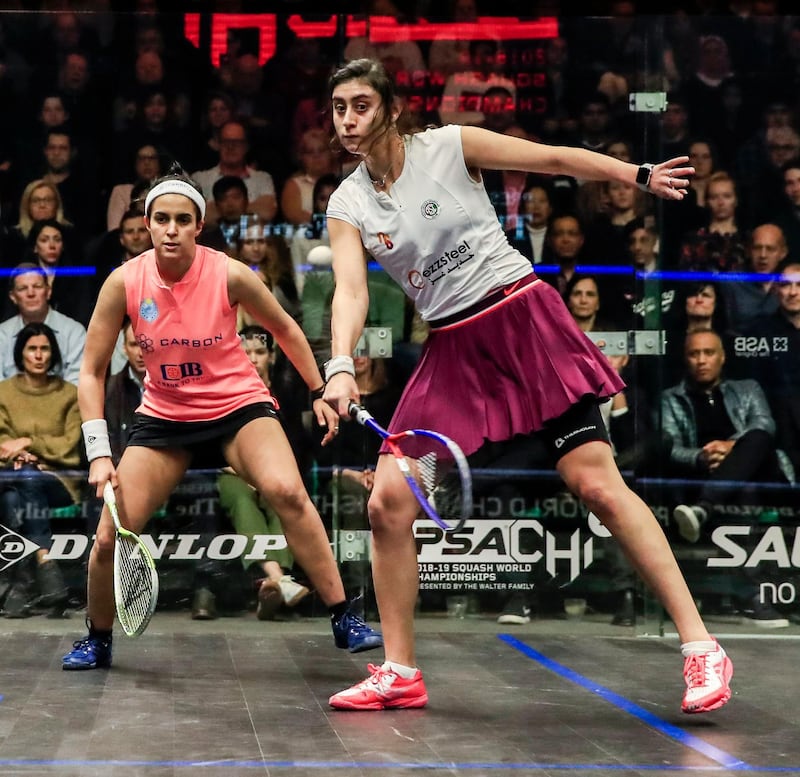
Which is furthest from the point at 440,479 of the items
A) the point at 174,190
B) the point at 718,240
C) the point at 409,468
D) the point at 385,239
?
the point at 718,240

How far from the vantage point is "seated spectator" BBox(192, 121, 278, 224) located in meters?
6.02

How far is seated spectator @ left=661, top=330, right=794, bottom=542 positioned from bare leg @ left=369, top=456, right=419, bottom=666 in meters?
2.29

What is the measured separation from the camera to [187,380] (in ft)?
15.1

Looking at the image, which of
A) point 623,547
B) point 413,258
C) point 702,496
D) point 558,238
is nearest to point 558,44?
point 558,238

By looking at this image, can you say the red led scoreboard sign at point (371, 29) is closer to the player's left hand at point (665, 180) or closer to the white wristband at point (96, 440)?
the white wristband at point (96, 440)

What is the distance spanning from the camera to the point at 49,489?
6.02 metres

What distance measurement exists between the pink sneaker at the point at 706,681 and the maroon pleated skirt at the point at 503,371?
0.73 m

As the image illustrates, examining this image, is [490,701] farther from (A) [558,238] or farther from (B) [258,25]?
(B) [258,25]

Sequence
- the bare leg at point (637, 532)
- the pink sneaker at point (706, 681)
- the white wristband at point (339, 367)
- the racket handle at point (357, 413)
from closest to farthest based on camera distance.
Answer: the racket handle at point (357, 413) → the white wristband at point (339, 367) → the pink sneaker at point (706, 681) → the bare leg at point (637, 532)

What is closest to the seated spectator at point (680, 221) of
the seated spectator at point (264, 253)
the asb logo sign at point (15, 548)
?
the seated spectator at point (264, 253)

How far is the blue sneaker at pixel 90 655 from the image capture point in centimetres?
468

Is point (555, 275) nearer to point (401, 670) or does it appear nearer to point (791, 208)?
point (791, 208)

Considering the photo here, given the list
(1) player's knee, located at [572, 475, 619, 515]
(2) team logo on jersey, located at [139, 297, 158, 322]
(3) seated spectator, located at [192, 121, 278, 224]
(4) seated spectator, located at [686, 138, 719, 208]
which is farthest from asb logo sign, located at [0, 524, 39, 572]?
(4) seated spectator, located at [686, 138, 719, 208]

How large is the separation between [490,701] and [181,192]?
71.0 inches
